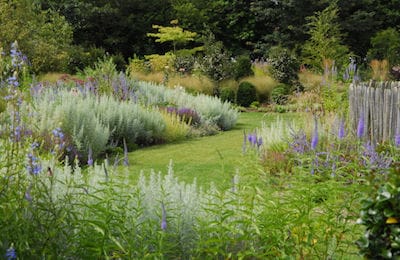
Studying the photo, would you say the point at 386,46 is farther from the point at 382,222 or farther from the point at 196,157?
the point at 382,222

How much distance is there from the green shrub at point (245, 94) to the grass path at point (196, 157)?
19.0 feet

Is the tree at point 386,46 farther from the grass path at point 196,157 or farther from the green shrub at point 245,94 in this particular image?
the grass path at point 196,157

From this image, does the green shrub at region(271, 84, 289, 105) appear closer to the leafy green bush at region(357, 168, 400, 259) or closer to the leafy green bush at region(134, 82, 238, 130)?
the leafy green bush at region(134, 82, 238, 130)

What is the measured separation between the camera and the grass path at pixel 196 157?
6.65m

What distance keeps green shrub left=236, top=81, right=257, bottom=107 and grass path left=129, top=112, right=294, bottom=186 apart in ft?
19.0

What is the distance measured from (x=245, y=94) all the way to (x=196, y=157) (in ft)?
28.1

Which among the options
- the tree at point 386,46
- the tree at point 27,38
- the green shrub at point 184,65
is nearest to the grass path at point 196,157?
the green shrub at point 184,65

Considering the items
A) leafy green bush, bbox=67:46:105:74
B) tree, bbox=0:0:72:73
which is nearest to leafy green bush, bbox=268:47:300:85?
tree, bbox=0:0:72:73

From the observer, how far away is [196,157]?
7922 millimetres

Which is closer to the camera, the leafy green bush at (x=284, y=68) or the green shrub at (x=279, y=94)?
the green shrub at (x=279, y=94)

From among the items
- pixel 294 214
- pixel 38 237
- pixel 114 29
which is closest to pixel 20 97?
pixel 38 237

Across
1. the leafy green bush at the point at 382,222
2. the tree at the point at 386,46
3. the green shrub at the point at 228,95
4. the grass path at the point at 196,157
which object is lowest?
the grass path at the point at 196,157

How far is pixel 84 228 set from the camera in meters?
3.02

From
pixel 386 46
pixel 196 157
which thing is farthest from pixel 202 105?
pixel 386 46
